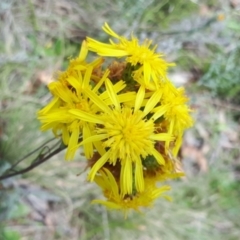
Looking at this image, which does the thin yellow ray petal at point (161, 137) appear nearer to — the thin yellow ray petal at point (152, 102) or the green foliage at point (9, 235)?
the thin yellow ray petal at point (152, 102)

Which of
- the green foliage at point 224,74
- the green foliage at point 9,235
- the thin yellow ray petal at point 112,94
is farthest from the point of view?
the green foliage at point 224,74

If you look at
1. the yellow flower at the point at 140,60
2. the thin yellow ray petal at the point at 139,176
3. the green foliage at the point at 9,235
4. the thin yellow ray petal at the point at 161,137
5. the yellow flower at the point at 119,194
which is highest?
the green foliage at the point at 9,235

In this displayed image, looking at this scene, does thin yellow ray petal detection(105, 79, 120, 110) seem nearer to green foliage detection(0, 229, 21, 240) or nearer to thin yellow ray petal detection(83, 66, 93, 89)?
thin yellow ray petal detection(83, 66, 93, 89)

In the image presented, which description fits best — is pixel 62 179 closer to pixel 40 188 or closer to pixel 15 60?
pixel 40 188

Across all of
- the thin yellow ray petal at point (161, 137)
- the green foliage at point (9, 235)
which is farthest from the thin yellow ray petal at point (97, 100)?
the green foliage at point (9, 235)

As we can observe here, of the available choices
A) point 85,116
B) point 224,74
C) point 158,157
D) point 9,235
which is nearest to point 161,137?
point 158,157

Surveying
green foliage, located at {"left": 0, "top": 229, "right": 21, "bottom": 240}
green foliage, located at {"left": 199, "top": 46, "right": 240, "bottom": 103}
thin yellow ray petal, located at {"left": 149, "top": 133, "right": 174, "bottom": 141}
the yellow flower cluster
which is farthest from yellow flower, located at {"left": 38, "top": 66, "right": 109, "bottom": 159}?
green foliage, located at {"left": 199, "top": 46, "right": 240, "bottom": 103}

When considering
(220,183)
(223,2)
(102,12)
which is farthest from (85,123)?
(223,2)
